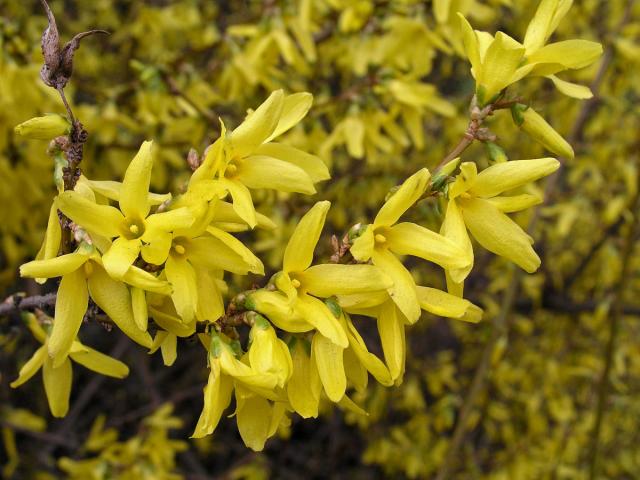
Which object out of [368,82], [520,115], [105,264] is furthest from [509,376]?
[105,264]

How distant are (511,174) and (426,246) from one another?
16 cm

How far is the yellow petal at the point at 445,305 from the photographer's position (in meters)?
0.96

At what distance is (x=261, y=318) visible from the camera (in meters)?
0.97

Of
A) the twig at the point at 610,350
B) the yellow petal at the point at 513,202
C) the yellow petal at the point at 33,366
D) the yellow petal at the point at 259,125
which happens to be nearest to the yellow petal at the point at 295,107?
the yellow petal at the point at 259,125

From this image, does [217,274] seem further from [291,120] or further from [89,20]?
[89,20]

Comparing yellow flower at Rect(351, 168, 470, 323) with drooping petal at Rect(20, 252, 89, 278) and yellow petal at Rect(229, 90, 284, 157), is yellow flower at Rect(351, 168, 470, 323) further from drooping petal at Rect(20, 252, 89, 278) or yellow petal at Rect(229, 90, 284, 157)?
drooping petal at Rect(20, 252, 89, 278)

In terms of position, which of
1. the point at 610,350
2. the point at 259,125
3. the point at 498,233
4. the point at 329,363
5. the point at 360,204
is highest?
the point at 259,125

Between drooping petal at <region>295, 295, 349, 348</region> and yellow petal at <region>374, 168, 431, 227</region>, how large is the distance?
14 cm

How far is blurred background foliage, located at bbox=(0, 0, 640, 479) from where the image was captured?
2.22 metres

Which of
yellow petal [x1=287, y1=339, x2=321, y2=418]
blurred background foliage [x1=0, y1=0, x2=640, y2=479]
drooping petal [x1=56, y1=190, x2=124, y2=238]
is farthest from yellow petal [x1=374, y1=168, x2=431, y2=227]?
blurred background foliage [x1=0, y1=0, x2=640, y2=479]

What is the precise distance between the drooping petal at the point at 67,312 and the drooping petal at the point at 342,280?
0.30 metres

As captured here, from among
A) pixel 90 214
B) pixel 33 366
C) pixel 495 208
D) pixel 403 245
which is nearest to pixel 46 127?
pixel 90 214

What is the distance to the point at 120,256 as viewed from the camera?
0.88 m

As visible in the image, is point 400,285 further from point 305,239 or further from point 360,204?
point 360,204
